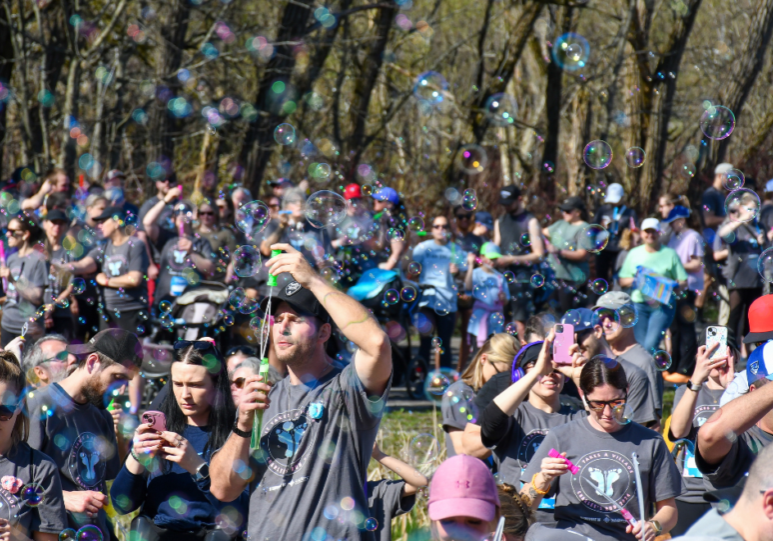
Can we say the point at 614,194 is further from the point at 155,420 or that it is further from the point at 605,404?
the point at 155,420

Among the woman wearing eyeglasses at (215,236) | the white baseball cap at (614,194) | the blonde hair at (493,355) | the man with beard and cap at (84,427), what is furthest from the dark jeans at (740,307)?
the man with beard and cap at (84,427)

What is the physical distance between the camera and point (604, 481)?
3686 mm

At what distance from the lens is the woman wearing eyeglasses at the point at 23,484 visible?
330cm

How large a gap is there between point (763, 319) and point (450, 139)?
14163 mm

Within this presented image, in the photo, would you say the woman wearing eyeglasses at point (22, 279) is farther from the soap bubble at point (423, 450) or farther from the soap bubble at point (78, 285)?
the soap bubble at point (423, 450)

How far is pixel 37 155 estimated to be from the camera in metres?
12.0

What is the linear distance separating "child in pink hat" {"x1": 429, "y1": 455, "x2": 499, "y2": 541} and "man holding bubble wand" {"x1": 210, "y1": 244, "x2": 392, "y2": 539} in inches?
14.2

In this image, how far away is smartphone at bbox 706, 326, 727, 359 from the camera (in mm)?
3930

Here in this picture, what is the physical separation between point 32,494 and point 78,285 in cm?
446

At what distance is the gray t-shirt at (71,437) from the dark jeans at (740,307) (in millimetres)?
6946

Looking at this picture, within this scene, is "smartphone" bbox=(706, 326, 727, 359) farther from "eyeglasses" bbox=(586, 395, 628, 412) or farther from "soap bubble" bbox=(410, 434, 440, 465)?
"soap bubble" bbox=(410, 434, 440, 465)

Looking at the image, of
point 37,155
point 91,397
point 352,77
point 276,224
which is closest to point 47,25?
point 37,155

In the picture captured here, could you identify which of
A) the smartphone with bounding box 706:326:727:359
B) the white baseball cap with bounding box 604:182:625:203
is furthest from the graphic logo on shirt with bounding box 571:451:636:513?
the white baseball cap with bounding box 604:182:625:203

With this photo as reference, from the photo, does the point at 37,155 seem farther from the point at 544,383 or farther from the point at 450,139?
the point at 544,383
